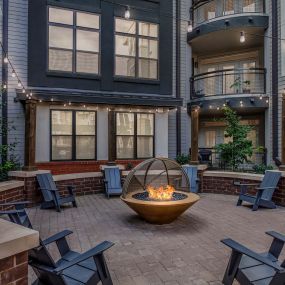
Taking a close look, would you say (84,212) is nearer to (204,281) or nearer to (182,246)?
(182,246)

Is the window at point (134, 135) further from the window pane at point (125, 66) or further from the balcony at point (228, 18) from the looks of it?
the balcony at point (228, 18)

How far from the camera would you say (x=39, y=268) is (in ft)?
9.68

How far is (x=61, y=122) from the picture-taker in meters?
12.1

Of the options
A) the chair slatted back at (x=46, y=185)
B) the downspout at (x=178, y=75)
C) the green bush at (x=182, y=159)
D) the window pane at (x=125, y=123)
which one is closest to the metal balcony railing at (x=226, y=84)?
the downspout at (x=178, y=75)

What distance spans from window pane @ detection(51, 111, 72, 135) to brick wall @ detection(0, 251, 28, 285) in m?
9.94

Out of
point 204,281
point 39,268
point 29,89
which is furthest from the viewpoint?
point 29,89

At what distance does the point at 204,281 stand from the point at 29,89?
995 cm

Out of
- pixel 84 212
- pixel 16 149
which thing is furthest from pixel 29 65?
pixel 84 212

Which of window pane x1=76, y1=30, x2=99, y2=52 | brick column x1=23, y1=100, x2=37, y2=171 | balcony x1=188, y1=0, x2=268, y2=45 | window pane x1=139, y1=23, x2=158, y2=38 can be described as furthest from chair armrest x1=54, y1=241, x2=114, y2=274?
balcony x1=188, y1=0, x2=268, y2=45

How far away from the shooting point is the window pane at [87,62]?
40.9 ft

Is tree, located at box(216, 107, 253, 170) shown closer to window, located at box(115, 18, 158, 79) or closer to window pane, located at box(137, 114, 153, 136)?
window pane, located at box(137, 114, 153, 136)

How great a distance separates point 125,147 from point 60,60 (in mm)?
4662

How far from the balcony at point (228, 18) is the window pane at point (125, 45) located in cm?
339

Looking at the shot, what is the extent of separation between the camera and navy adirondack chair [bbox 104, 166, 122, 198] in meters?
9.64
